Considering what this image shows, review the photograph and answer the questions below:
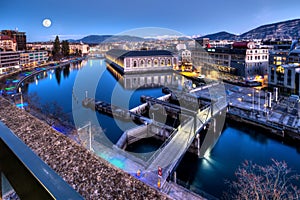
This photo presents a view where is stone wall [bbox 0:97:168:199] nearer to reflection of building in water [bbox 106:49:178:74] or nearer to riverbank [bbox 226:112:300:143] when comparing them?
riverbank [bbox 226:112:300:143]

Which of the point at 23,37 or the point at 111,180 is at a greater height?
the point at 23,37

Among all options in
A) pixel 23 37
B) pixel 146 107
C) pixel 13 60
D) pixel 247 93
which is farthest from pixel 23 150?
pixel 23 37

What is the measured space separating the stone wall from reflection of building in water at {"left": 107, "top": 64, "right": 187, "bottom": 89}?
1601 cm

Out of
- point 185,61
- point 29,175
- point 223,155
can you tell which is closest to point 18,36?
point 185,61

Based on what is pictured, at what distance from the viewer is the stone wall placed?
1.94ft

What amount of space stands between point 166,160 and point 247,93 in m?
9.35

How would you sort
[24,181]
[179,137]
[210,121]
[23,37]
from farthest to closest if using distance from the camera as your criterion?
[23,37] → [210,121] → [179,137] → [24,181]

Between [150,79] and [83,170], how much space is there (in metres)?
20.0

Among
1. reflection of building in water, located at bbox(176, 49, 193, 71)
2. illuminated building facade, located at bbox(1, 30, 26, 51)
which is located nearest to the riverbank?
reflection of building in water, located at bbox(176, 49, 193, 71)

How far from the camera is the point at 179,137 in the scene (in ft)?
22.2

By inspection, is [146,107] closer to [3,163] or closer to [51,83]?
[3,163]

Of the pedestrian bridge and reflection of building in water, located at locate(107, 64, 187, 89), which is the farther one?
reflection of building in water, located at locate(107, 64, 187, 89)

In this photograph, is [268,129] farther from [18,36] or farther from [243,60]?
[18,36]

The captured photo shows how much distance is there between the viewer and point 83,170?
67 centimetres
